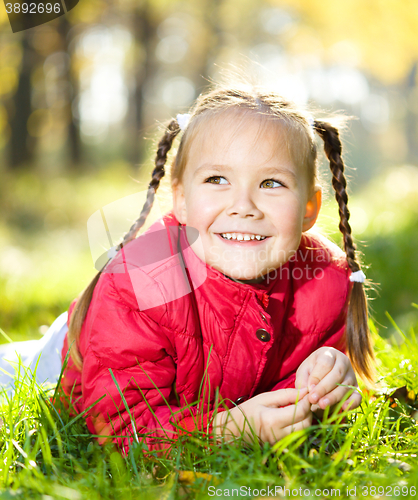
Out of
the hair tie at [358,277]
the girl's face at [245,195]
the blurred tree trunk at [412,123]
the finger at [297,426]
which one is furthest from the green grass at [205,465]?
the blurred tree trunk at [412,123]

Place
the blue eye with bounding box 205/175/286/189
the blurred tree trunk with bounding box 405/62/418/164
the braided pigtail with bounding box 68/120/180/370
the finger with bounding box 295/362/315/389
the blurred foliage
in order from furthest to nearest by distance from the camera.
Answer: the blurred tree trunk with bounding box 405/62/418/164 < the blurred foliage < the braided pigtail with bounding box 68/120/180/370 < the blue eye with bounding box 205/175/286/189 < the finger with bounding box 295/362/315/389

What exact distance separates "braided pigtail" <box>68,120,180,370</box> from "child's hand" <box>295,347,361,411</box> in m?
0.97

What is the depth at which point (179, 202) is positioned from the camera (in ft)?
7.09

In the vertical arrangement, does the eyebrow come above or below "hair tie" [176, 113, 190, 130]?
below

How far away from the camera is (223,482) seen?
131 cm

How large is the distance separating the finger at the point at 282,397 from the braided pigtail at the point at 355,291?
1.92 ft

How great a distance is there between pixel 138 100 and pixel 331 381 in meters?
17.6

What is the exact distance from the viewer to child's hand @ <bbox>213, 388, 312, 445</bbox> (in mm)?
1567

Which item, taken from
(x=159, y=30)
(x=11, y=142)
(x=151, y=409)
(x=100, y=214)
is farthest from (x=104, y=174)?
(x=151, y=409)

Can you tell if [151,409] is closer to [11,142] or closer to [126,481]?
[126,481]

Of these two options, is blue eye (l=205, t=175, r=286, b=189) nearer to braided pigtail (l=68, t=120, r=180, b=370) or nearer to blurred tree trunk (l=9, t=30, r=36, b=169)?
braided pigtail (l=68, t=120, r=180, b=370)

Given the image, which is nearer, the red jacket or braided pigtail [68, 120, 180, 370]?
the red jacket

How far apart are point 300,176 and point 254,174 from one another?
0.23 metres

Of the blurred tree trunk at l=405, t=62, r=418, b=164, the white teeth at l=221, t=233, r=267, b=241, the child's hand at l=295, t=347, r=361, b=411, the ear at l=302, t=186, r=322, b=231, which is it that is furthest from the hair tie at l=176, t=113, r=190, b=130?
the blurred tree trunk at l=405, t=62, r=418, b=164
